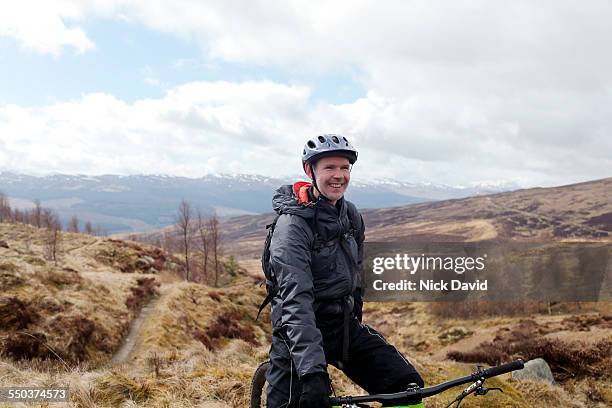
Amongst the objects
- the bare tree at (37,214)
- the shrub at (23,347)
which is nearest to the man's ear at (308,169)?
the shrub at (23,347)

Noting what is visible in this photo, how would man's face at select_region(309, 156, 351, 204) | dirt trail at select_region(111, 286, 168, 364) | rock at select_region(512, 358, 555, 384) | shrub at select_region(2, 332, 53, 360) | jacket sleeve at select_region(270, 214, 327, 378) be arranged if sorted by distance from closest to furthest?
jacket sleeve at select_region(270, 214, 327, 378) < man's face at select_region(309, 156, 351, 204) < rock at select_region(512, 358, 555, 384) < shrub at select_region(2, 332, 53, 360) < dirt trail at select_region(111, 286, 168, 364)

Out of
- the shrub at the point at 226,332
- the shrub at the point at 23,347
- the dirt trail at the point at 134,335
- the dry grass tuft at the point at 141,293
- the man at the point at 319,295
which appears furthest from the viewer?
the dry grass tuft at the point at 141,293

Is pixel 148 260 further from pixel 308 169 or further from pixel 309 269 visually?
pixel 309 269

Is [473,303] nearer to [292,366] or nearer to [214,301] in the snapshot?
[214,301]

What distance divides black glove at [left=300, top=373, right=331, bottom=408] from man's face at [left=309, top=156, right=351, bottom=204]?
1699 millimetres

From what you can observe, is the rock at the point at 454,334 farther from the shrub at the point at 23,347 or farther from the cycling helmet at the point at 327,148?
the cycling helmet at the point at 327,148

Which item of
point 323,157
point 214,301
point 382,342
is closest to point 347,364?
point 382,342

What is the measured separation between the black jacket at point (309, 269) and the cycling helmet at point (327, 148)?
44cm

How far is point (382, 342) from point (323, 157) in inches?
83.9

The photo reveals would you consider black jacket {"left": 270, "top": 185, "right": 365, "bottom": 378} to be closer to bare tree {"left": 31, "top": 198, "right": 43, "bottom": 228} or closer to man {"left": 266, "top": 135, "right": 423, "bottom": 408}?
man {"left": 266, "top": 135, "right": 423, "bottom": 408}

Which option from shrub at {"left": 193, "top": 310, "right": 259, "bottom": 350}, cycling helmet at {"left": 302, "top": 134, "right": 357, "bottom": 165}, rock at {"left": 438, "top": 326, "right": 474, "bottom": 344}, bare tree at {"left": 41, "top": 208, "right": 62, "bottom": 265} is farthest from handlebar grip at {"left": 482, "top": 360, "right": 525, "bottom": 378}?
bare tree at {"left": 41, "top": 208, "right": 62, "bottom": 265}

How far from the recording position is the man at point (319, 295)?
3502 mm

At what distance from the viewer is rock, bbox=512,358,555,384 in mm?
11453

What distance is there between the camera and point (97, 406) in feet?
20.8
